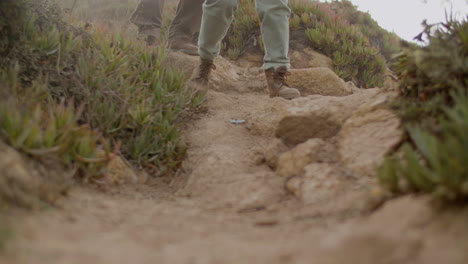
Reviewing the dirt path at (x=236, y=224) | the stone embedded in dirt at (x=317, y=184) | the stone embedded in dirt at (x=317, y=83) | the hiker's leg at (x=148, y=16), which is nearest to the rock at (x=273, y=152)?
the dirt path at (x=236, y=224)

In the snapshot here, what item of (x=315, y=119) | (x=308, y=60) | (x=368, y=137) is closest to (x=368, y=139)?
(x=368, y=137)

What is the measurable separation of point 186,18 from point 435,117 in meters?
3.82

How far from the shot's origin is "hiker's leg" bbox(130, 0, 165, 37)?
5234 mm

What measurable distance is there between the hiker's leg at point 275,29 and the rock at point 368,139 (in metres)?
1.32

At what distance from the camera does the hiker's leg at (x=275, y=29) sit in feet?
11.8

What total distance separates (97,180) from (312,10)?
537 cm

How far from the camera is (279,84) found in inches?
147

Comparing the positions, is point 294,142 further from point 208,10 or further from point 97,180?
point 208,10

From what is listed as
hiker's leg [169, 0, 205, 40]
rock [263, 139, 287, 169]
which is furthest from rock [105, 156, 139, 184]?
hiker's leg [169, 0, 205, 40]

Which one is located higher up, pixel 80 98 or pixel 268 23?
pixel 268 23

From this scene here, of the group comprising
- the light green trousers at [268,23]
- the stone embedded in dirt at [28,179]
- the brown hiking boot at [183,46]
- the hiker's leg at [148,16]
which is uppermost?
the light green trousers at [268,23]

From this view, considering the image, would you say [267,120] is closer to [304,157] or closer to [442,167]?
[304,157]

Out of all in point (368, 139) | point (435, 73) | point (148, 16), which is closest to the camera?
point (435, 73)

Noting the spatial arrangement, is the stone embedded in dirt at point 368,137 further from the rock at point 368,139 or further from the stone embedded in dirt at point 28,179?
the stone embedded in dirt at point 28,179
